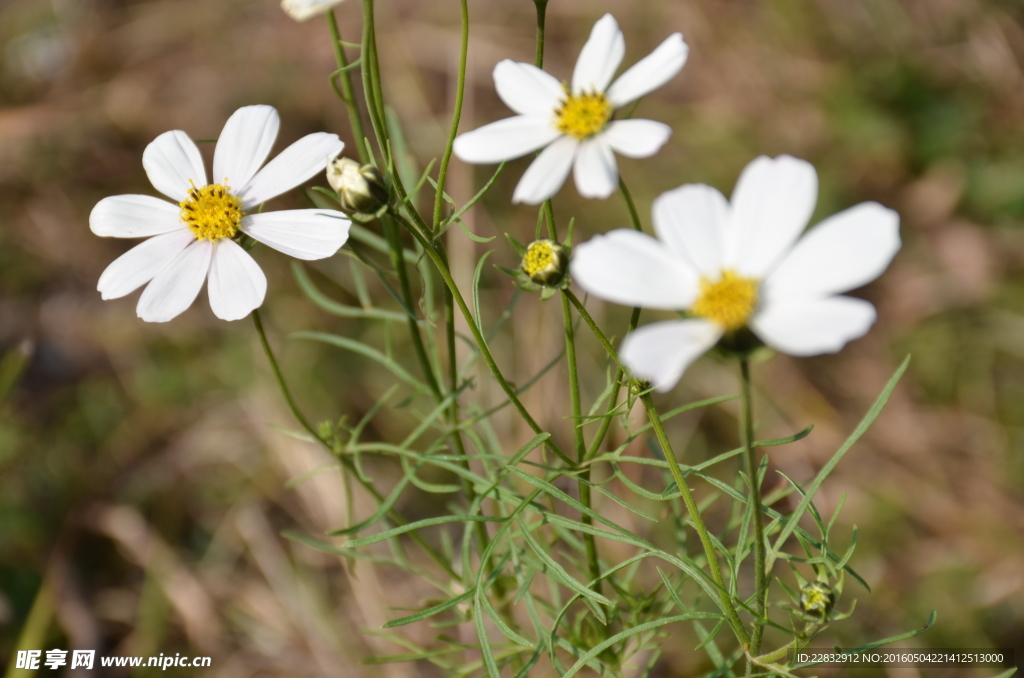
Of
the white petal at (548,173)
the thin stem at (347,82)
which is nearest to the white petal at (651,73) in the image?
the white petal at (548,173)

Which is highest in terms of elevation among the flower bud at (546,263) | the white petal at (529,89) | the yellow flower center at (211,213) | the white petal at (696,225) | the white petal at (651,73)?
the yellow flower center at (211,213)

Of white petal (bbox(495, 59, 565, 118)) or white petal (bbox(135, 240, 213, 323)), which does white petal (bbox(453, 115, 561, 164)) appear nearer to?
white petal (bbox(495, 59, 565, 118))

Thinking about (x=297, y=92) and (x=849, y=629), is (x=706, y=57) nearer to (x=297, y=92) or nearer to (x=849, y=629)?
(x=297, y=92)

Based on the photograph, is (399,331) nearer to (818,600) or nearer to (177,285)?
(177,285)

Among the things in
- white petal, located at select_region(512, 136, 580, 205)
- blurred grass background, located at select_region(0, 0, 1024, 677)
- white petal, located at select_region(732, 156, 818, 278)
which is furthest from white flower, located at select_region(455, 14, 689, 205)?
blurred grass background, located at select_region(0, 0, 1024, 677)

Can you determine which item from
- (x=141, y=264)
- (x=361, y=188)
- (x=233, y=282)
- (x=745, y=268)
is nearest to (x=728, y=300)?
(x=745, y=268)

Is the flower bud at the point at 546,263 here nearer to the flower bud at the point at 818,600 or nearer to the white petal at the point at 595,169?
the white petal at the point at 595,169
